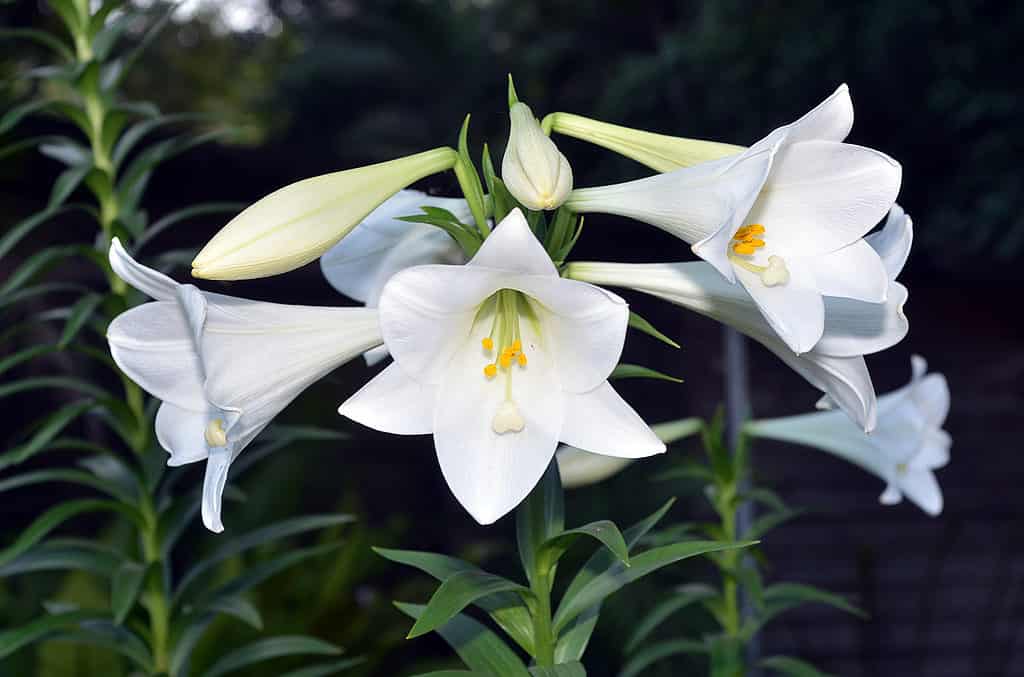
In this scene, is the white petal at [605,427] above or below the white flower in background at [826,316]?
below

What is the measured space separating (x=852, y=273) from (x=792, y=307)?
0.10m

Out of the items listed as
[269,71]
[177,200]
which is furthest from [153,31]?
[269,71]

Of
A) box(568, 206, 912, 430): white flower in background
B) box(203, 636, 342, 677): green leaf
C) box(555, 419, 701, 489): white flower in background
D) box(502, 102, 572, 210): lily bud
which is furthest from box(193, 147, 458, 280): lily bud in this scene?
box(203, 636, 342, 677): green leaf

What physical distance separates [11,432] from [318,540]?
1.34 metres

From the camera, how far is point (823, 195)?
3.27 ft

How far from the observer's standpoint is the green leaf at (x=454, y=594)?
85 centimetres

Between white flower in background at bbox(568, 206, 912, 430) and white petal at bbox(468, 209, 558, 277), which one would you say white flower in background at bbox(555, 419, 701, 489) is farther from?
white petal at bbox(468, 209, 558, 277)

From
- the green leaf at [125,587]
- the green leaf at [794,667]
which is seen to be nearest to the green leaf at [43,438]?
the green leaf at [125,587]

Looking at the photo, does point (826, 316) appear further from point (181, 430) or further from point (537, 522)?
point (181, 430)

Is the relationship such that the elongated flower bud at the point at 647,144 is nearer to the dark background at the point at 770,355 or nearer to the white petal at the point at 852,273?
the white petal at the point at 852,273

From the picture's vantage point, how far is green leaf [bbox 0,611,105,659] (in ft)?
4.03

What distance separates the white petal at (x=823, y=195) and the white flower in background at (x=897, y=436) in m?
0.71

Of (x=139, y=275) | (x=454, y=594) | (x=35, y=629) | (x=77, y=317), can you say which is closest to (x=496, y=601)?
(x=454, y=594)

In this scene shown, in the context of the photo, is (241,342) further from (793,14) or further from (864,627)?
(793,14)
